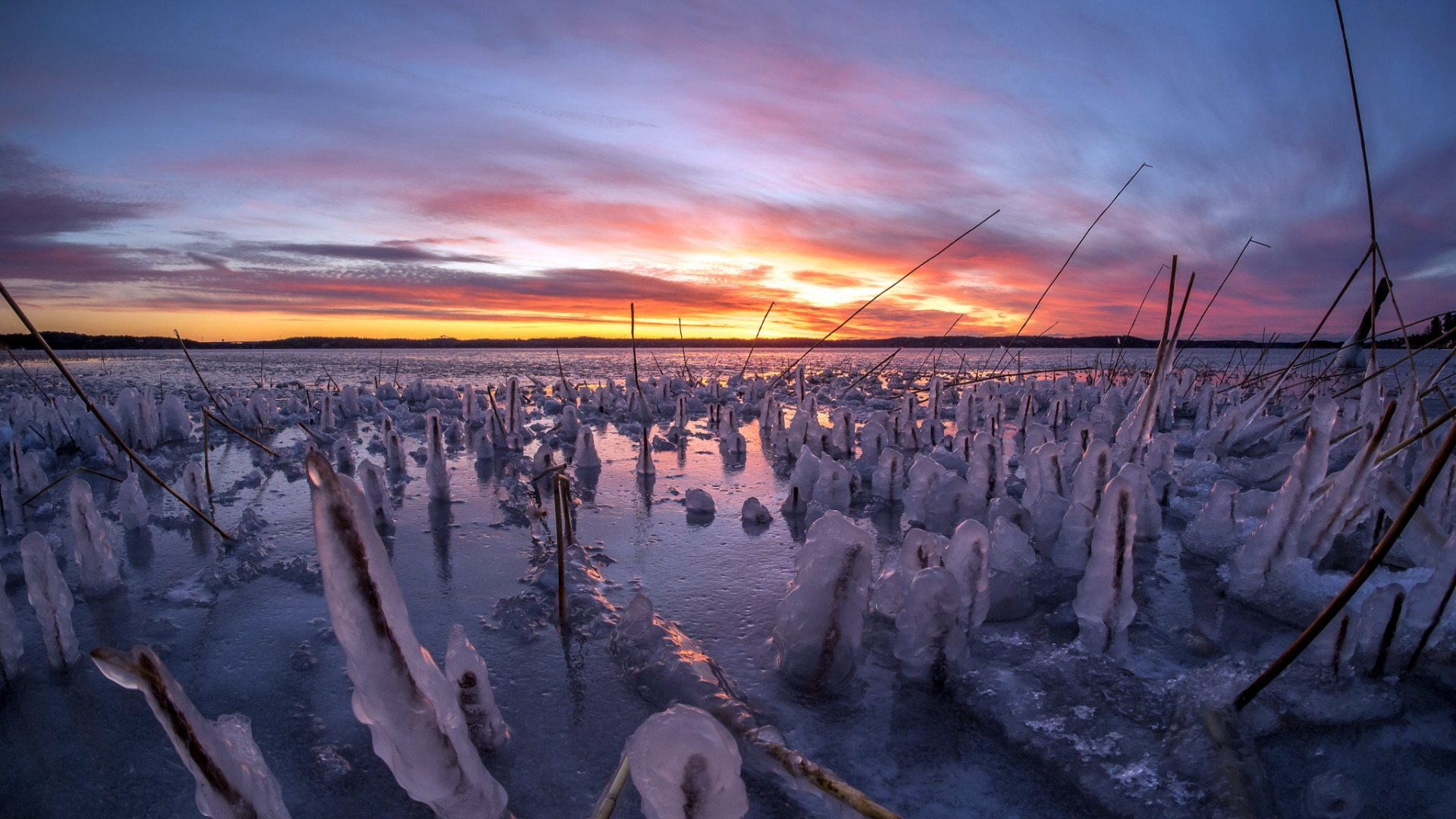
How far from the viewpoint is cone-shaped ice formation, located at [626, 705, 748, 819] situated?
826 millimetres

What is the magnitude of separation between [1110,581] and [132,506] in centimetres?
421

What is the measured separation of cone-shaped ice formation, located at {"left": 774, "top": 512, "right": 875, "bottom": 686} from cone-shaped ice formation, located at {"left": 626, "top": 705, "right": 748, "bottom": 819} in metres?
0.82

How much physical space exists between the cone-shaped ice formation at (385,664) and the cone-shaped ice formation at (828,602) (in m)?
→ 0.89

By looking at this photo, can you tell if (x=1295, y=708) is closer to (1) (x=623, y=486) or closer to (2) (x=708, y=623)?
(2) (x=708, y=623)

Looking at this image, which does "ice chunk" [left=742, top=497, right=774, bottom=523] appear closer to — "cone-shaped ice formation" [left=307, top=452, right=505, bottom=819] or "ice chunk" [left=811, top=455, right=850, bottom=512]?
"ice chunk" [left=811, top=455, right=850, bottom=512]

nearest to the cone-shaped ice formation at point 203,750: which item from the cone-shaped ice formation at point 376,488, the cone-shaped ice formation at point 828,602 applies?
the cone-shaped ice formation at point 828,602

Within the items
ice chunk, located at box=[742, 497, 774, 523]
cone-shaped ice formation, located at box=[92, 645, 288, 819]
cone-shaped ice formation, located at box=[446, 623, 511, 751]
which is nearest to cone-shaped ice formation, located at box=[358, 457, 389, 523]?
ice chunk, located at box=[742, 497, 774, 523]

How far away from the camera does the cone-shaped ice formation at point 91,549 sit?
225cm

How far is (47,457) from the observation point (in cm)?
481

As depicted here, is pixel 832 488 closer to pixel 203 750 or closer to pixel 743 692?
pixel 743 692

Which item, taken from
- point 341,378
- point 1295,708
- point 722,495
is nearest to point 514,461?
point 722,495

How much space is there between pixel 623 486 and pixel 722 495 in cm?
69

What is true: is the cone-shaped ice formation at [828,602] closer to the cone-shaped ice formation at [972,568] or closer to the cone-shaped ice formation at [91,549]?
the cone-shaped ice formation at [972,568]


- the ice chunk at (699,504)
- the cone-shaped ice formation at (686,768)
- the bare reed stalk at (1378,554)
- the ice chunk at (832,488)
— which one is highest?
the bare reed stalk at (1378,554)
